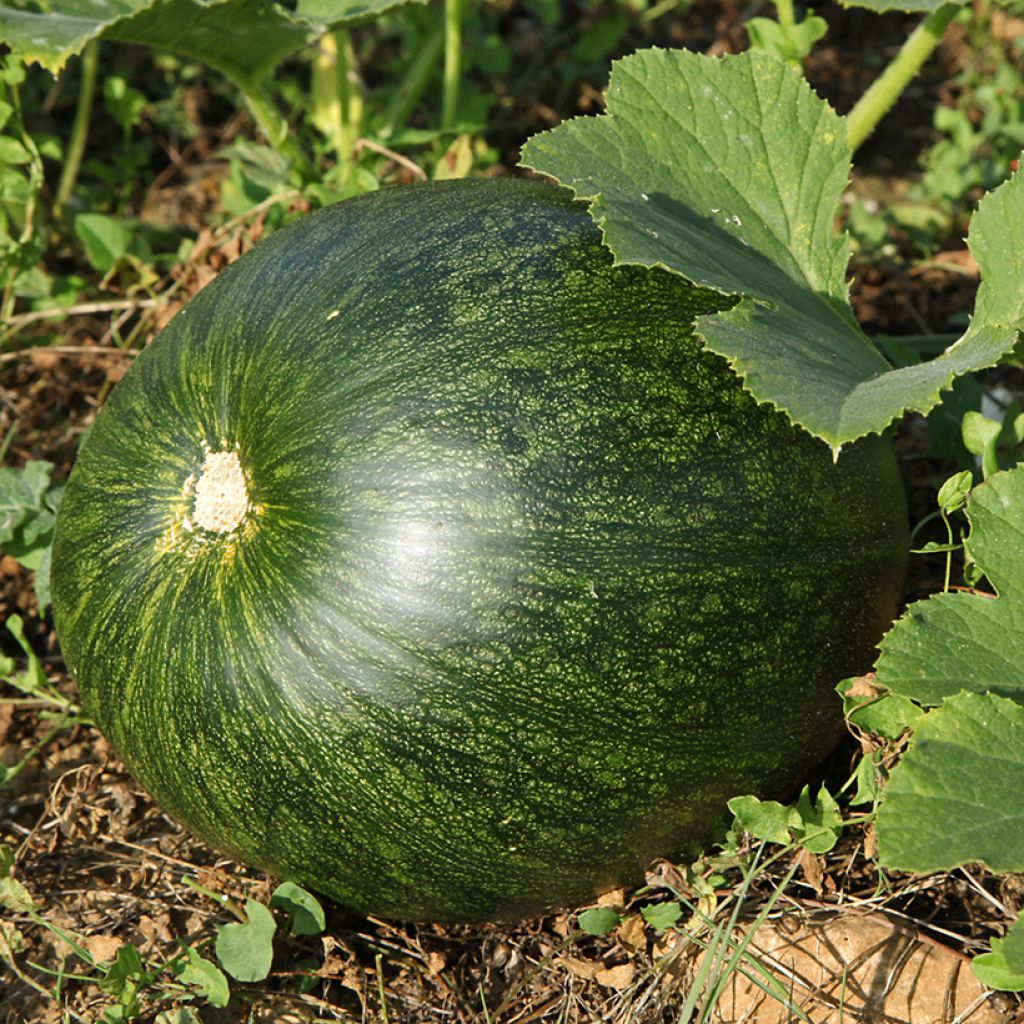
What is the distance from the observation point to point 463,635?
2.35 m

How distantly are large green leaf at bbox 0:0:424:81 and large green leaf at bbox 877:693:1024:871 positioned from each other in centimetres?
225

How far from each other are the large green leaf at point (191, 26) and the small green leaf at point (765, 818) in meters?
2.19

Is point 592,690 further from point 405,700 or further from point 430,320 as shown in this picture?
point 430,320

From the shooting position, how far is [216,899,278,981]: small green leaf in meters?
2.76

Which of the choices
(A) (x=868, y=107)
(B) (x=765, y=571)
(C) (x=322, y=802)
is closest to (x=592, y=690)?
(B) (x=765, y=571)

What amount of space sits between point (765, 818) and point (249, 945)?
120 cm

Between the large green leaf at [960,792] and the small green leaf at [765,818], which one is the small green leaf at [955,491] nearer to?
the large green leaf at [960,792]

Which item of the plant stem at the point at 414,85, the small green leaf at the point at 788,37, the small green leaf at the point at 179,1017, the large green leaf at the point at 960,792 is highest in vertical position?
the plant stem at the point at 414,85

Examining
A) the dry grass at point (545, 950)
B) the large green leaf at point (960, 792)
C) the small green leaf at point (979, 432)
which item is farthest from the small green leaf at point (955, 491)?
the dry grass at point (545, 950)

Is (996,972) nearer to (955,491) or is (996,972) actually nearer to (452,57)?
(955,491)

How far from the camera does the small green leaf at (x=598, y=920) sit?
278 cm

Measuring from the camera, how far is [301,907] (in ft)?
9.27

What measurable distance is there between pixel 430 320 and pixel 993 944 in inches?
64.8

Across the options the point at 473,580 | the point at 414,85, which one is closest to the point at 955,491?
the point at 473,580
